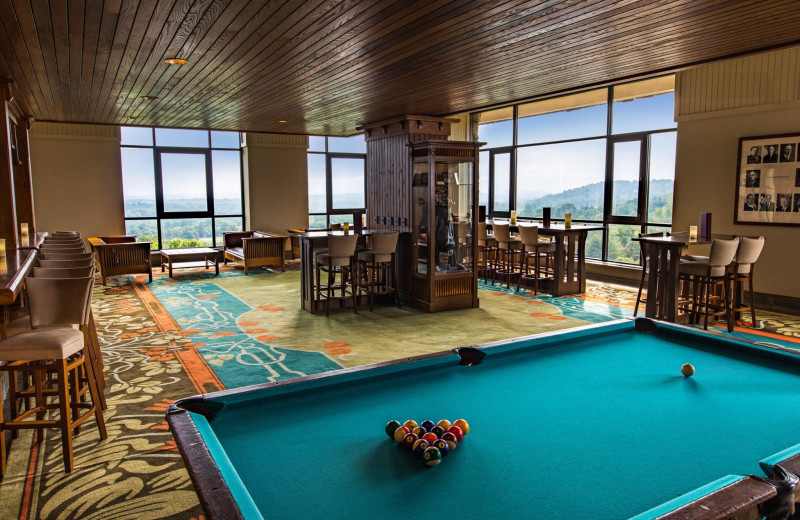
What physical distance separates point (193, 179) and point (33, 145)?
3116 millimetres

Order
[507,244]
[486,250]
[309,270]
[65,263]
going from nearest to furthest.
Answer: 1. [65,263]
2. [309,270]
3. [507,244]
4. [486,250]

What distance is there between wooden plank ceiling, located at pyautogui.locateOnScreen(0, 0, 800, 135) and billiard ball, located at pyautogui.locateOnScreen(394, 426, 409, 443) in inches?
104

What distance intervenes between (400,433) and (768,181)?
7426 mm

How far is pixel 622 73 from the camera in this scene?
206 inches

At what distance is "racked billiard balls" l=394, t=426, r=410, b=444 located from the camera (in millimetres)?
1683

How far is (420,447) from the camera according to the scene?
1.61 m

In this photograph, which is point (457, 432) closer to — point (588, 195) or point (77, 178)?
point (588, 195)

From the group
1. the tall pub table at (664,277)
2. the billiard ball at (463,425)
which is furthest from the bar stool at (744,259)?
the billiard ball at (463,425)

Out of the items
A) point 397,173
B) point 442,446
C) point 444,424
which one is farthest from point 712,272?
point 442,446

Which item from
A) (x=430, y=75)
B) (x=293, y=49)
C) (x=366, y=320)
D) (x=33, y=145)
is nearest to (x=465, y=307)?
(x=366, y=320)

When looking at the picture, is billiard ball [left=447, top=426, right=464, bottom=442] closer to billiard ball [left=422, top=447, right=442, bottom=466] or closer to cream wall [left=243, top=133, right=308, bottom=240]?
billiard ball [left=422, top=447, right=442, bottom=466]

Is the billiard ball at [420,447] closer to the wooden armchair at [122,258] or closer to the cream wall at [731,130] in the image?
the cream wall at [731,130]

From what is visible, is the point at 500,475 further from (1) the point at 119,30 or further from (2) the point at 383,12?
(1) the point at 119,30

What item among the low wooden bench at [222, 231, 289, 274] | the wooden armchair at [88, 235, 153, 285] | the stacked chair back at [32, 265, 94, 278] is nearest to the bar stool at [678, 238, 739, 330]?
the stacked chair back at [32, 265, 94, 278]
